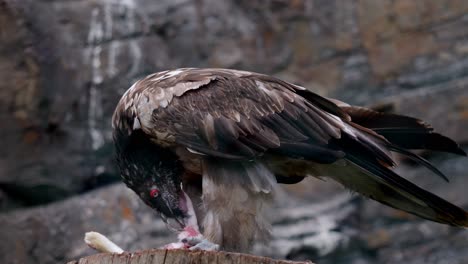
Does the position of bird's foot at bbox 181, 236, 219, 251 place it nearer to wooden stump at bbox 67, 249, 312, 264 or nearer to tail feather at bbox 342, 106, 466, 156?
wooden stump at bbox 67, 249, 312, 264

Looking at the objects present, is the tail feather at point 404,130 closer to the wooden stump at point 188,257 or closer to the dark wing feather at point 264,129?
the dark wing feather at point 264,129

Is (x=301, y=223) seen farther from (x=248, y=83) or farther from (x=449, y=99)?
(x=248, y=83)

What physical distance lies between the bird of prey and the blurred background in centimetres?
202

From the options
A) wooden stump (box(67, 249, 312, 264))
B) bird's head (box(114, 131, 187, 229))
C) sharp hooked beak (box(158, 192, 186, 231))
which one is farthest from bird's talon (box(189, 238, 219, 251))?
wooden stump (box(67, 249, 312, 264))

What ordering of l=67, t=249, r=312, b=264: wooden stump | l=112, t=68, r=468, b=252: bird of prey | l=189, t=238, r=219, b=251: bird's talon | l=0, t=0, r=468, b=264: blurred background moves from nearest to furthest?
l=67, t=249, r=312, b=264: wooden stump → l=189, t=238, r=219, b=251: bird's talon → l=112, t=68, r=468, b=252: bird of prey → l=0, t=0, r=468, b=264: blurred background

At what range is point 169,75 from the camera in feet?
13.1

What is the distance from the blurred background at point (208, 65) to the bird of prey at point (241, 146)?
2018 mm

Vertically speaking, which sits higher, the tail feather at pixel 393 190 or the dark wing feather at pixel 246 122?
the dark wing feather at pixel 246 122

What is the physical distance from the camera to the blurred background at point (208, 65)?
19.4ft

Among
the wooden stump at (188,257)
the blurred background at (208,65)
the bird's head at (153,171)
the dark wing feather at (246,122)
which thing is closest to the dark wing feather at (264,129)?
the dark wing feather at (246,122)

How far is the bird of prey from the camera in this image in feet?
12.2

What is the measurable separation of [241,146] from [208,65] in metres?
2.93

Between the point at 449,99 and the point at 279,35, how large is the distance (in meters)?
1.50

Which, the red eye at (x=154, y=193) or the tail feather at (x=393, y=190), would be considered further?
the red eye at (x=154, y=193)
